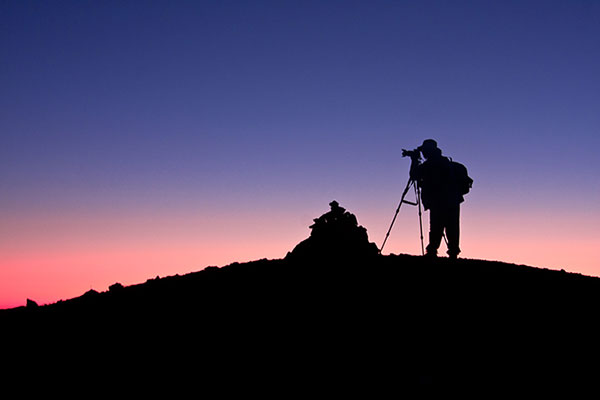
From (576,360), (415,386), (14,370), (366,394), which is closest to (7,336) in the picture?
(14,370)

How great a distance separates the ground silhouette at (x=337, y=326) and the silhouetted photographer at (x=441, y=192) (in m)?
1.22

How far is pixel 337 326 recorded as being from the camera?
982cm

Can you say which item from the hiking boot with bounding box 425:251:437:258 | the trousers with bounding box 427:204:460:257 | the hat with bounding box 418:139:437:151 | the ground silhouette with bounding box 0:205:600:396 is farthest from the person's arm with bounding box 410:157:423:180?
the ground silhouette with bounding box 0:205:600:396

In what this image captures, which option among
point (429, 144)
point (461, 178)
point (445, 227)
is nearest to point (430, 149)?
point (429, 144)

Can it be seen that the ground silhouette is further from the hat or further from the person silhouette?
the hat

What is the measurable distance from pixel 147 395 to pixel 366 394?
350 centimetres

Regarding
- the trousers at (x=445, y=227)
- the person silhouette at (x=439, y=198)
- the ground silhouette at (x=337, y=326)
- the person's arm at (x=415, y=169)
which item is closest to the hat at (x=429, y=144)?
the person silhouette at (x=439, y=198)

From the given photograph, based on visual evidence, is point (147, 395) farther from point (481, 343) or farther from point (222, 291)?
point (481, 343)

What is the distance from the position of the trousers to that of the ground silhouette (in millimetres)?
1151

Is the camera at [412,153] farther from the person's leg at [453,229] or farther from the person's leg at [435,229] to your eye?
the person's leg at [453,229]

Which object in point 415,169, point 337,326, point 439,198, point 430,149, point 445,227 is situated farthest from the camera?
point 415,169

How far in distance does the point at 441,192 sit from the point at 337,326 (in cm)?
658

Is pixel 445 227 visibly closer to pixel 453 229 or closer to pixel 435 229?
pixel 453 229

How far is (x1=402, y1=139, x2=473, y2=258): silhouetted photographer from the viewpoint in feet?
47.8
